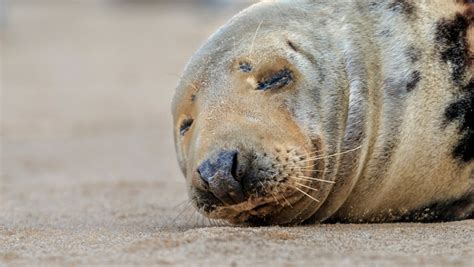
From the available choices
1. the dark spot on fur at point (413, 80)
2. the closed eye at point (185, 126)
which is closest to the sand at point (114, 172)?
the closed eye at point (185, 126)

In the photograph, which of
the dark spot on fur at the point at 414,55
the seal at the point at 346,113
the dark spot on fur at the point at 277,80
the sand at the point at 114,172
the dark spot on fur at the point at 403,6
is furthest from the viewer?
the dark spot on fur at the point at 403,6

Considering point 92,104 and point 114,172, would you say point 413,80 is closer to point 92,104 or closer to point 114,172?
point 114,172

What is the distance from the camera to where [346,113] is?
449 centimetres

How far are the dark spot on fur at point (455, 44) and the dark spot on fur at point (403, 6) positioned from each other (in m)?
0.15

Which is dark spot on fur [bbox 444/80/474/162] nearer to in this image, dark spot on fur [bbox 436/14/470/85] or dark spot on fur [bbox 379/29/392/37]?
dark spot on fur [bbox 436/14/470/85]

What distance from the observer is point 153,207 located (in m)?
5.80

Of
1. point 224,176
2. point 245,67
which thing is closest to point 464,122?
point 245,67

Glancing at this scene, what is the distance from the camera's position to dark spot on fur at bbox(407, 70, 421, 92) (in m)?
4.52

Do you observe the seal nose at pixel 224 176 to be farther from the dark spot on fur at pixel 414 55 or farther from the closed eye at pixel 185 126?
the dark spot on fur at pixel 414 55

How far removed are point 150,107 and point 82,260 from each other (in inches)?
350

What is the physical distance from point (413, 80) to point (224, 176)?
1.03m

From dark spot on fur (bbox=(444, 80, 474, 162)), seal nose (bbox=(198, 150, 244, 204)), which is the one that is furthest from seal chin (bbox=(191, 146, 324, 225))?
dark spot on fur (bbox=(444, 80, 474, 162))

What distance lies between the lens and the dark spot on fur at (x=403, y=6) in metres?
4.69

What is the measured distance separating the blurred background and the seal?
0.90 metres
